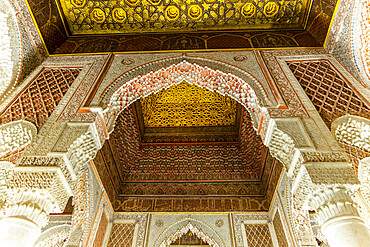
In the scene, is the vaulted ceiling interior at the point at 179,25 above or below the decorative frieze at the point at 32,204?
above

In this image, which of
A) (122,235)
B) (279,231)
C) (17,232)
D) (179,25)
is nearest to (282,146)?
(279,231)

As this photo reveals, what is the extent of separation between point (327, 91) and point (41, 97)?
3.54m

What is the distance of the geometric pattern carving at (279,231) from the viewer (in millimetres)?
4160

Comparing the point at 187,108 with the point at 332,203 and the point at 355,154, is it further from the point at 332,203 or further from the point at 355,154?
the point at 332,203

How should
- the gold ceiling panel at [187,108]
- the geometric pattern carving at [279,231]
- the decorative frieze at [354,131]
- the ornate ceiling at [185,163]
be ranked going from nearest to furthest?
1. the decorative frieze at [354,131]
2. the geometric pattern carving at [279,231]
3. the ornate ceiling at [185,163]
4. the gold ceiling panel at [187,108]

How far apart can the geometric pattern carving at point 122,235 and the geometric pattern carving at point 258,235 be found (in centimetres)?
211

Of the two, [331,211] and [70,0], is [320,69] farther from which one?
[70,0]

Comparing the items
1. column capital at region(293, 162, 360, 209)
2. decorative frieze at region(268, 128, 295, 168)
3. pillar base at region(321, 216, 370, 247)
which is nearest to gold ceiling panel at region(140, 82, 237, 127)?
decorative frieze at region(268, 128, 295, 168)

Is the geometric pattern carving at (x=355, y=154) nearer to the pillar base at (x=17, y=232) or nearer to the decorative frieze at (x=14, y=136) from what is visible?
the pillar base at (x=17, y=232)

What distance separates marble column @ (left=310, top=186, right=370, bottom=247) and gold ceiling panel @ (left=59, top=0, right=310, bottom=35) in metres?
3.07

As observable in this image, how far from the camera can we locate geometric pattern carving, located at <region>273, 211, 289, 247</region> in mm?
4160

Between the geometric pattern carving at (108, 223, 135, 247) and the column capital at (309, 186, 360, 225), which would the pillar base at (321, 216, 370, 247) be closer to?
the column capital at (309, 186, 360, 225)

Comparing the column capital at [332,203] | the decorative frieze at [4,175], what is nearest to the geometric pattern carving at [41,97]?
the decorative frieze at [4,175]

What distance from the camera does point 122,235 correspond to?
470 cm
